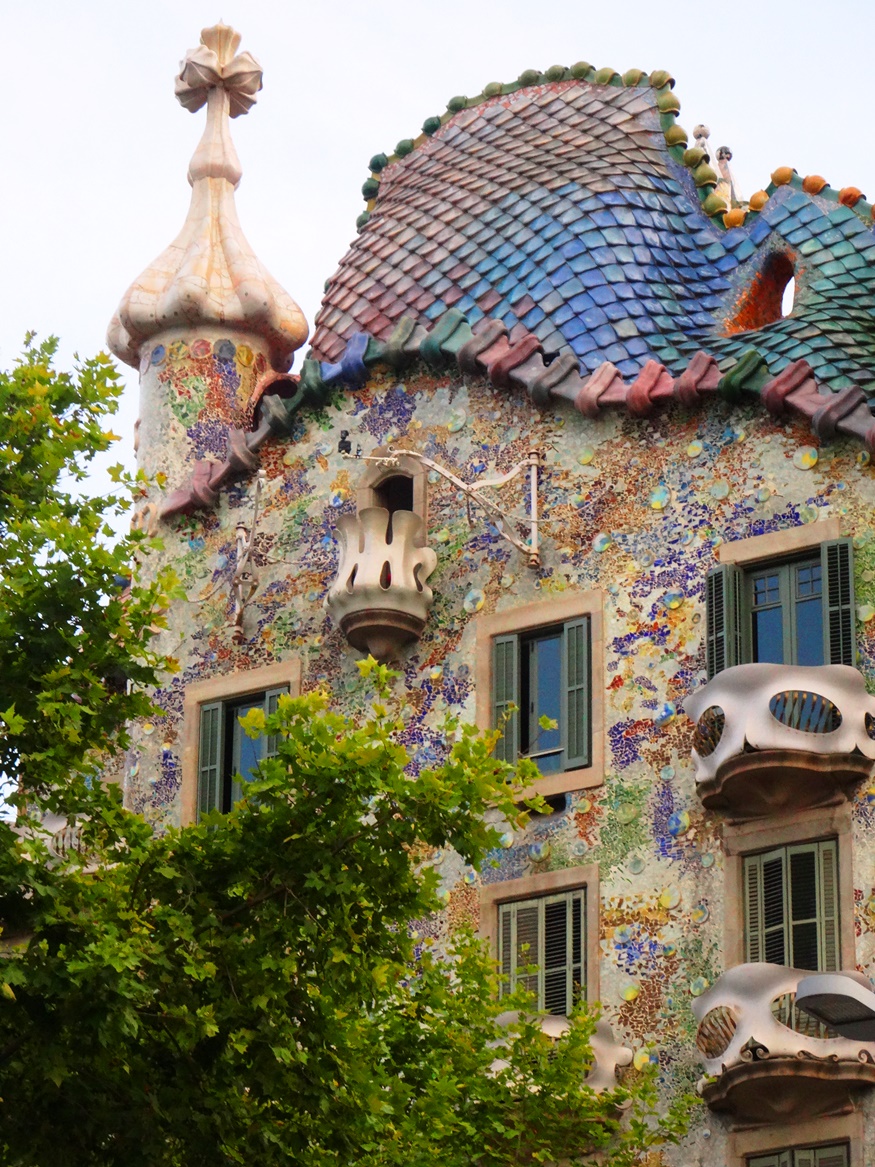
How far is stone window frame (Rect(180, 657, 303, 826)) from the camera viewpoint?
27422 millimetres

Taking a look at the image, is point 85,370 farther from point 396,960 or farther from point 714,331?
point 714,331

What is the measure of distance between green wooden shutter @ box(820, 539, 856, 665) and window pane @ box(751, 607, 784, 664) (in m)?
0.49

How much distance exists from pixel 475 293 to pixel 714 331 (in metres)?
2.36

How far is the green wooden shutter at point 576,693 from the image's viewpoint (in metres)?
25.6

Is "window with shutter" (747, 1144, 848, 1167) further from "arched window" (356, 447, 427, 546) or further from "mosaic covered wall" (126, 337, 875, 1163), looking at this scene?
"arched window" (356, 447, 427, 546)

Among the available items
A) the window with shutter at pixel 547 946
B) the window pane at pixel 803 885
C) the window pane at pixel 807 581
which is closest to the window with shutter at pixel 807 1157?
the window pane at pixel 803 885

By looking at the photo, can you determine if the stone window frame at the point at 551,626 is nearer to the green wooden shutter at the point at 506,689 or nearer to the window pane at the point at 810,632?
the green wooden shutter at the point at 506,689

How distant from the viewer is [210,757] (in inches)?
1088

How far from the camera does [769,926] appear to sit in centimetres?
2411

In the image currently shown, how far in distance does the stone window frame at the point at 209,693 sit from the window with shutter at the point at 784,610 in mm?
4078

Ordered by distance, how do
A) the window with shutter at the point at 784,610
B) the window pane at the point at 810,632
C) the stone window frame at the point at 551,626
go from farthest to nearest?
1. the stone window frame at the point at 551,626
2. the window pane at the point at 810,632
3. the window with shutter at the point at 784,610

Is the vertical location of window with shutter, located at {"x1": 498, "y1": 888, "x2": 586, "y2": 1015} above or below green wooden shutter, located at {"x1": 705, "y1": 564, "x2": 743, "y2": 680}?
below

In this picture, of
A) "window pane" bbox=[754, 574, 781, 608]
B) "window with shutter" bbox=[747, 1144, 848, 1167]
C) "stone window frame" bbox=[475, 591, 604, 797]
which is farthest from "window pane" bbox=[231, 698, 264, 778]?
"window with shutter" bbox=[747, 1144, 848, 1167]

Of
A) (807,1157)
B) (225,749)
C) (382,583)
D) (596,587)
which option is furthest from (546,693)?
(807,1157)
